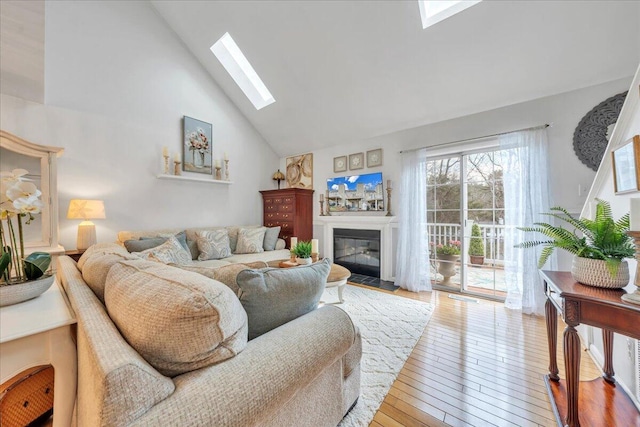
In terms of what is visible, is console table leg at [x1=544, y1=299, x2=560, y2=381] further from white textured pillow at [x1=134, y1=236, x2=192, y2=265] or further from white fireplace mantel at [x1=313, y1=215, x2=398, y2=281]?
white textured pillow at [x1=134, y1=236, x2=192, y2=265]

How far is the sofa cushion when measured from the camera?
2.15ft

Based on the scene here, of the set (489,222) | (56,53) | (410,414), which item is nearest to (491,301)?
(489,222)

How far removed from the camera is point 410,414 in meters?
1.38

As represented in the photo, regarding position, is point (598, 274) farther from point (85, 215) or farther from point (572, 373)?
point (85, 215)

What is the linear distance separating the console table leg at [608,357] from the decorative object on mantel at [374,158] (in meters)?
→ 2.99

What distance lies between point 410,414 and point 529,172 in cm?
272

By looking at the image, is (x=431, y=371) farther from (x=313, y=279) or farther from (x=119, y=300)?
(x=119, y=300)

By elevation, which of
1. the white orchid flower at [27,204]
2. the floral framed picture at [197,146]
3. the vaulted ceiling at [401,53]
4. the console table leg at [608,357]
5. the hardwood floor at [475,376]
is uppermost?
the vaulted ceiling at [401,53]

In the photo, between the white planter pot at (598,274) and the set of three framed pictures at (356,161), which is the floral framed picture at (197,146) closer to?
the set of three framed pictures at (356,161)

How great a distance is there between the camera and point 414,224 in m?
3.46

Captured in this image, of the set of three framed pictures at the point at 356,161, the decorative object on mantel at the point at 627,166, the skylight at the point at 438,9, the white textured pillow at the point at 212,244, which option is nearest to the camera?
the decorative object on mantel at the point at 627,166

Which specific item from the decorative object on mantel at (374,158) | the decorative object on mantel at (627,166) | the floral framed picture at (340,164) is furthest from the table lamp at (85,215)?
the decorative object on mantel at (627,166)

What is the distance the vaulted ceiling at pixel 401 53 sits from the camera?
2.20 m

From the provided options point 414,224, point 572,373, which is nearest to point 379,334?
point 572,373
